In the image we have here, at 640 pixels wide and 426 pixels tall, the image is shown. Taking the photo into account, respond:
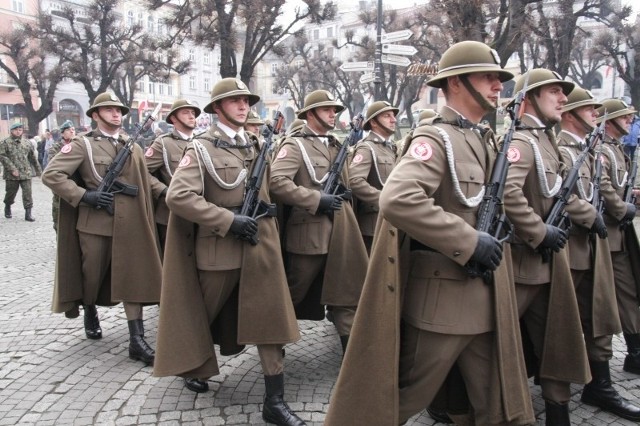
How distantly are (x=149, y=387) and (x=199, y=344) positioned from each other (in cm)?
82

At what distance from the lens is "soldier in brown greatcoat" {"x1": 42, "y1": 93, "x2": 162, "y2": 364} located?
5.14 meters

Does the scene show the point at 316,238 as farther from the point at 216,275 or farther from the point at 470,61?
the point at 470,61

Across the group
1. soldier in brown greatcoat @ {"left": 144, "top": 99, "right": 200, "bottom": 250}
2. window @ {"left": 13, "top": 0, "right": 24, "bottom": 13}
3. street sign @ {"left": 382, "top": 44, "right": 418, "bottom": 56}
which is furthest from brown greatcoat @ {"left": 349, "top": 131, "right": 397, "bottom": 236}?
window @ {"left": 13, "top": 0, "right": 24, "bottom": 13}

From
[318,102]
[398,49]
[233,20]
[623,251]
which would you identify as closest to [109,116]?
[318,102]

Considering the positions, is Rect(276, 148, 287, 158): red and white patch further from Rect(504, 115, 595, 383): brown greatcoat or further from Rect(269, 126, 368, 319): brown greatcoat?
Rect(504, 115, 595, 383): brown greatcoat

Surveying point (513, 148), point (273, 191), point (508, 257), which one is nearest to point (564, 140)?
point (513, 148)

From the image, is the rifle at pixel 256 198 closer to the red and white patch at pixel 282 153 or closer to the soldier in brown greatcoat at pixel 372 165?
the red and white patch at pixel 282 153

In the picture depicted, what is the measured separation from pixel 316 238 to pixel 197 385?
149 cm

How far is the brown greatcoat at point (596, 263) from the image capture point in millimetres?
3982

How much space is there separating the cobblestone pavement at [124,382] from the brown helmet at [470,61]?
2.33 meters

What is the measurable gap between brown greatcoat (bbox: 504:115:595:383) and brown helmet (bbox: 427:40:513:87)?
26.9 inches

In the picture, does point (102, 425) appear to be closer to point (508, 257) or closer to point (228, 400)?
point (228, 400)

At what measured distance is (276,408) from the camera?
3799mm

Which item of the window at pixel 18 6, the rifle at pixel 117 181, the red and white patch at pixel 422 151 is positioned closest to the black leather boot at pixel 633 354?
the red and white patch at pixel 422 151
